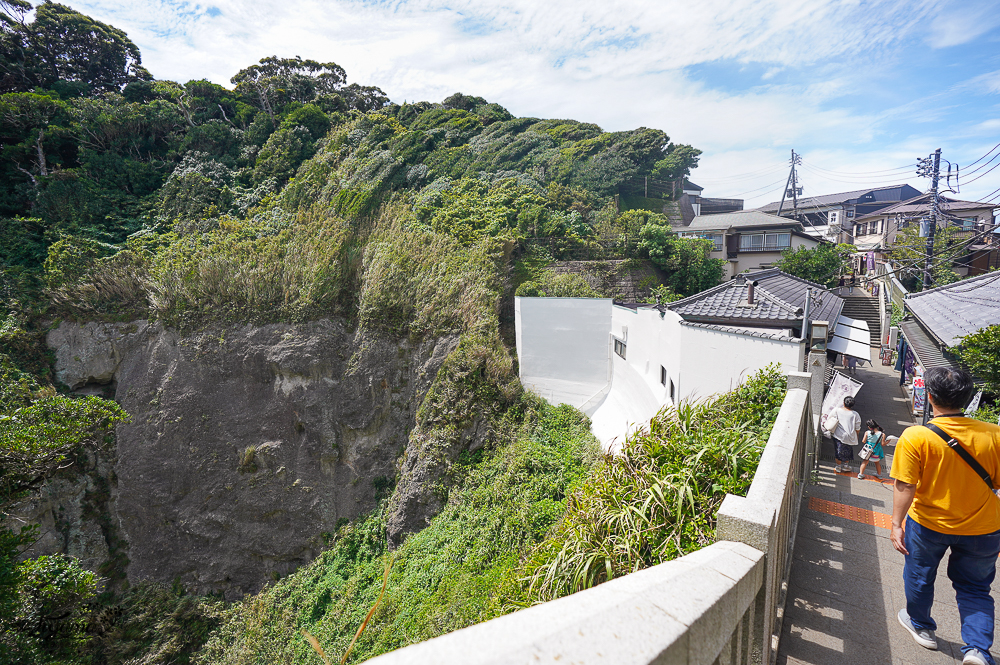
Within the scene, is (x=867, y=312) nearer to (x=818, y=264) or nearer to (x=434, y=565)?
(x=818, y=264)

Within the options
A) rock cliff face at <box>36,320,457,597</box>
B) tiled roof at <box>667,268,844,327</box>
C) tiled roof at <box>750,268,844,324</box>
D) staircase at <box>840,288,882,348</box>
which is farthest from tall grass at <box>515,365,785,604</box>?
staircase at <box>840,288,882,348</box>

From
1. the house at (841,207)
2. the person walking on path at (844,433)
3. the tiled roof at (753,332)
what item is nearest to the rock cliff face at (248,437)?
the tiled roof at (753,332)

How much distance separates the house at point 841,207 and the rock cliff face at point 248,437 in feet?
Answer: 118

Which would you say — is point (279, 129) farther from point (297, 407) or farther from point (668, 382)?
point (668, 382)

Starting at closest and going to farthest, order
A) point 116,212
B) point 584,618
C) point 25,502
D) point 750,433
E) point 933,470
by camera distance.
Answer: point 584,618 → point 933,470 → point 750,433 → point 25,502 → point 116,212

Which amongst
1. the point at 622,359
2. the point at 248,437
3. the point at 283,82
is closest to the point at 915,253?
the point at 622,359

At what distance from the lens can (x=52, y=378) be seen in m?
14.1

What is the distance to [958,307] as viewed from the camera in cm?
812

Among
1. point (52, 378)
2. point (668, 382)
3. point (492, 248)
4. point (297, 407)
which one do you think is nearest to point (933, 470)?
point (668, 382)

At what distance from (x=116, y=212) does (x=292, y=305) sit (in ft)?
32.5

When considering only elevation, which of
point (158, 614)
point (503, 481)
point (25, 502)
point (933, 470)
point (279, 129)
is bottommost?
point (158, 614)

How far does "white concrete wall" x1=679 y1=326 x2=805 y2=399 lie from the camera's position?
19.0 ft

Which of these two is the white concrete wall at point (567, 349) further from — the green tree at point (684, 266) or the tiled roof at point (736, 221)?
the tiled roof at point (736, 221)

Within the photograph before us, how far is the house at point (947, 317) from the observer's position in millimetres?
6598
